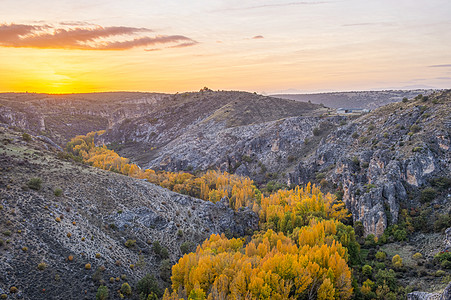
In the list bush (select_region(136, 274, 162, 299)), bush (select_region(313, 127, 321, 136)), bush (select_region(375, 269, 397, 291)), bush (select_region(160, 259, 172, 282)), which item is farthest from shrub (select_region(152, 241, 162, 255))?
bush (select_region(313, 127, 321, 136))

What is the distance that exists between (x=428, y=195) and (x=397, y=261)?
22.1 meters

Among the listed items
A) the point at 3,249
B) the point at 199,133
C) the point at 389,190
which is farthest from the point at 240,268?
the point at 199,133

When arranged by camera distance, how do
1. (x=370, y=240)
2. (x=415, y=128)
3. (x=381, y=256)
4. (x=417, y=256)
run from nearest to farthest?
(x=417, y=256), (x=381, y=256), (x=370, y=240), (x=415, y=128)

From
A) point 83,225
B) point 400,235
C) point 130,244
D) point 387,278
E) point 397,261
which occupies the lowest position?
point 387,278

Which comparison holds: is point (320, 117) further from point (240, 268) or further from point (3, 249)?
point (3, 249)

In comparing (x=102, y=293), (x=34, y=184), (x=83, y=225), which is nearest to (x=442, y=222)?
(x=102, y=293)

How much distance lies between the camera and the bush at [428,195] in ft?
227

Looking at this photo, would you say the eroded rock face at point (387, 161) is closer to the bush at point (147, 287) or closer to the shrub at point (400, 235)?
the shrub at point (400, 235)

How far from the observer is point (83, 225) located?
2271 inches

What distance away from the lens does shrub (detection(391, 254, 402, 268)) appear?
54.8 m

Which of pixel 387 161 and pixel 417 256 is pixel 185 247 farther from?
pixel 387 161

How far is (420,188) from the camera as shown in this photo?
7288cm

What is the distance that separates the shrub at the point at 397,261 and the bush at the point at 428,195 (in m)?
20.3

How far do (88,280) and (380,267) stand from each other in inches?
1912
